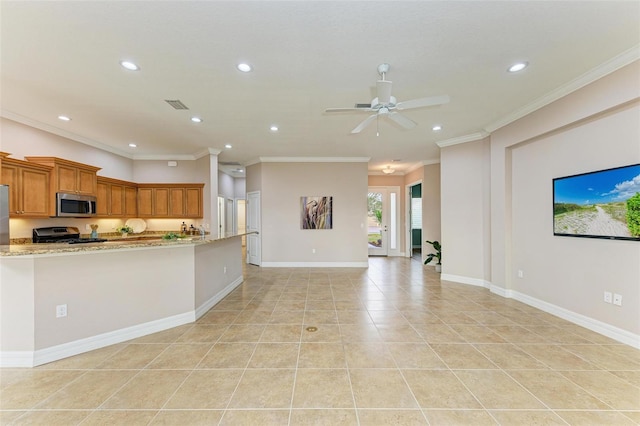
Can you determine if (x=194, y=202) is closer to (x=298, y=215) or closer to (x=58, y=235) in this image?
(x=58, y=235)

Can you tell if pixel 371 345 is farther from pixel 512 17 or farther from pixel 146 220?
pixel 146 220

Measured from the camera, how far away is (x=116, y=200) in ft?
18.9

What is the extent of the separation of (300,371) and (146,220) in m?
6.17

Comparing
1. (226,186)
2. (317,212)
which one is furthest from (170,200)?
(317,212)

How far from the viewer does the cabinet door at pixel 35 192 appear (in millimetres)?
3945

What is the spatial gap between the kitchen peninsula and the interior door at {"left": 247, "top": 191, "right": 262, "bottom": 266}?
3.16 m

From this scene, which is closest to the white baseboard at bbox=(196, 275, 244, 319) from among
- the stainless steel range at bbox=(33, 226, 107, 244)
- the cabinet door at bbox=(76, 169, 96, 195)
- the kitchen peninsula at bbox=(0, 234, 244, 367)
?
the kitchen peninsula at bbox=(0, 234, 244, 367)

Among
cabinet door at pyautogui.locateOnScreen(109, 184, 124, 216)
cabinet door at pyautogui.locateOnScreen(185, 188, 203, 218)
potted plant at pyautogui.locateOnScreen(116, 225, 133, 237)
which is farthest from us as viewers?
cabinet door at pyautogui.locateOnScreen(185, 188, 203, 218)

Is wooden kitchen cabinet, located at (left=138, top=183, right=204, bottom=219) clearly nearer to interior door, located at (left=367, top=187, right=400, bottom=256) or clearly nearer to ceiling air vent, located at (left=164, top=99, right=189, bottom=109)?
ceiling air vent, located at (left=164, top=99, right=189, bottom=109)

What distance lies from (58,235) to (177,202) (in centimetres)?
217

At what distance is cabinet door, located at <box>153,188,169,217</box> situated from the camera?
6277 mm

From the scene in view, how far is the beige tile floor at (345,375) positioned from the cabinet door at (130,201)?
4.25 meters

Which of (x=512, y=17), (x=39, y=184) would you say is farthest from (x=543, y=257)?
(x=39, y=184)

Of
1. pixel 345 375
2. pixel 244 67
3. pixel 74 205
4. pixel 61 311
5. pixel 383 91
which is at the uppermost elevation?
pixel 244 67
